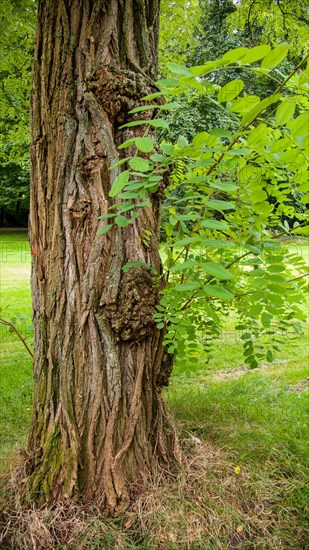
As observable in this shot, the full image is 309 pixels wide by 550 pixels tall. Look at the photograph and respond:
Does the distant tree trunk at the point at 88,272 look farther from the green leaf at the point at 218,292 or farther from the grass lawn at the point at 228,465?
the green leaf at the point at 218,292

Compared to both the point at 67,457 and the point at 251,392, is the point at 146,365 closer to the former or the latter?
the point at 67,457

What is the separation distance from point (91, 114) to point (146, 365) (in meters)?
1.21

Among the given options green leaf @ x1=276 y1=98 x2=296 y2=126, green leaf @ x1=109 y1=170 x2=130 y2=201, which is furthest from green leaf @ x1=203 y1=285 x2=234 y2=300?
green leaf @ x1=276 y1=98 x2=296 y2=126

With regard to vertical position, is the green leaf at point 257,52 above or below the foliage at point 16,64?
below

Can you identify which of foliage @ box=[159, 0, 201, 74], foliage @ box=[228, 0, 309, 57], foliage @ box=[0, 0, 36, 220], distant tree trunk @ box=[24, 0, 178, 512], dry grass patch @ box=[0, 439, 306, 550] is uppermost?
foliage @ box=[159, 0, 201, 74]

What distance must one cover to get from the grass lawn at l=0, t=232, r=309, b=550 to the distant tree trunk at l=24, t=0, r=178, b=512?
0.21 metres

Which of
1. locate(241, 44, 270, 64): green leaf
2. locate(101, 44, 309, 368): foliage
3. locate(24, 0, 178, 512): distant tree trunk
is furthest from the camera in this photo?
locate(24, 0, 178, 512): distant tree trunk

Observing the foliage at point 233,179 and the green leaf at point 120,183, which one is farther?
the green leaf at point 120,183

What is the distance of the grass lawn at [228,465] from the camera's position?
186 centimetres

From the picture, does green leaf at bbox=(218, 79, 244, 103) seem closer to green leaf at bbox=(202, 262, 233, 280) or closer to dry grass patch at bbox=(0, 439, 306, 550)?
green leaf at bbox=(202, 262, 233, 280)

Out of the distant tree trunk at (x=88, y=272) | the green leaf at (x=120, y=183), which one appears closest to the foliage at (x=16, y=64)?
the distant tree trunk at (x=88, y=272)

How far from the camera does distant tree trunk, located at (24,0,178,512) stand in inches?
75.4

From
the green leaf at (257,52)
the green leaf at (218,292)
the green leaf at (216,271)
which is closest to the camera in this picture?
the green leaf at (257,52)

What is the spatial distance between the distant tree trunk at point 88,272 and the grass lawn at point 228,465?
0.69 feet
